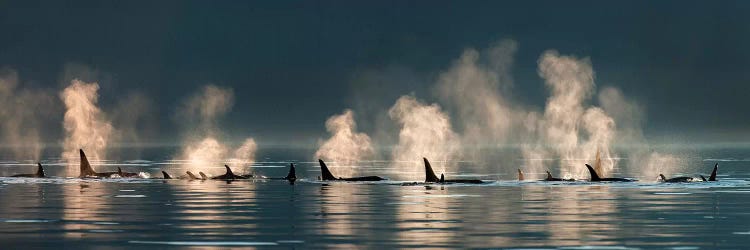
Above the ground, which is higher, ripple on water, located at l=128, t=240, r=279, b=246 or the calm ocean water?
the calm ocean water

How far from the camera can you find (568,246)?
140ft

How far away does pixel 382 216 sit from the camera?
191 feet

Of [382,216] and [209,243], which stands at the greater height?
[382,216]

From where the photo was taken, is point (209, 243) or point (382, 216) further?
point (382, 216)

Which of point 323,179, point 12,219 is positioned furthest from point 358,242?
point 323,179

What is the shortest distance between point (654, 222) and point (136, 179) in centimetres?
6262

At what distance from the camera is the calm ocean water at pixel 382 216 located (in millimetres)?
45219

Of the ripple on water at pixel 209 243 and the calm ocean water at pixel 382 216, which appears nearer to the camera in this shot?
the ripple on water at pixel 209 243

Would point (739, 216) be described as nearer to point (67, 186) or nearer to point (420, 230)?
point (420, 230)

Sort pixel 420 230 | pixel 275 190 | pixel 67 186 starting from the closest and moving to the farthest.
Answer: pixel 420 230 → pixel 275 190 → pixel 67 186

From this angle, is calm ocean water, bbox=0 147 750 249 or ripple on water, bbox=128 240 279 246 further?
calm ocean water, bbox=0 147 750 249

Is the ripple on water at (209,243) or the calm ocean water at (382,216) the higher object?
the calm ocean water at (382,216)

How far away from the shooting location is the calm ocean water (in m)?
45.2

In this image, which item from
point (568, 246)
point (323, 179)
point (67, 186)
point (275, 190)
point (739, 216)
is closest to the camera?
point (568, 246)
